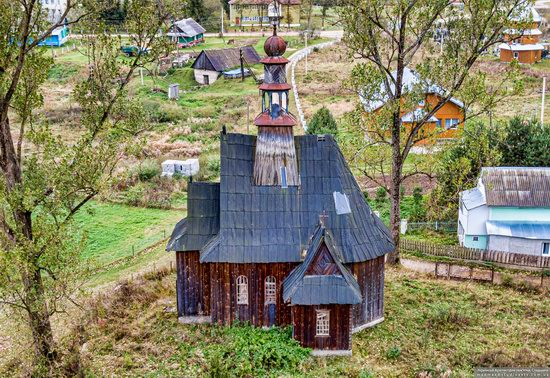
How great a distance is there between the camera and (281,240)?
2091 cm

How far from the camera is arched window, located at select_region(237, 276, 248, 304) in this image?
21078 millimetres

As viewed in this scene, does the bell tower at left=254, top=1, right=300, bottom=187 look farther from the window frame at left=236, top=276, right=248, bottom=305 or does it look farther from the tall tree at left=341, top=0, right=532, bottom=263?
the tall tree at left=341, top=0, right=532, bottom=263

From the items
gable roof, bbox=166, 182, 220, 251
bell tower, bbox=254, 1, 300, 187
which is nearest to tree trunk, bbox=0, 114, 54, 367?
gable roof, bbox=166, 182, 220, 251

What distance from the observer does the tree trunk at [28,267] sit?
16.3 meters

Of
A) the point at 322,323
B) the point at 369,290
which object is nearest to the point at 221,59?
Result: the point at 369,290

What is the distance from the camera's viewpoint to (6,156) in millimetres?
16672

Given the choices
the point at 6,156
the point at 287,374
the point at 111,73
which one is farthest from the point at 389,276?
the point at 6,156

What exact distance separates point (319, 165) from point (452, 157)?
15658 millimetres

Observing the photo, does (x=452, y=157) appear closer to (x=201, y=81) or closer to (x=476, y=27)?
(x=476, y=27)

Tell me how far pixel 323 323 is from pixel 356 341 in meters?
1.70

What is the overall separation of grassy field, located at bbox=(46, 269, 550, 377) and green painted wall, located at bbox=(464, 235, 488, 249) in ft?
22.8

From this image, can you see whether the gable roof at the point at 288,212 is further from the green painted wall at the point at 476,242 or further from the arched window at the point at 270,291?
the green painted wall at the point at 476,242

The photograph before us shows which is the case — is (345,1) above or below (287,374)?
above

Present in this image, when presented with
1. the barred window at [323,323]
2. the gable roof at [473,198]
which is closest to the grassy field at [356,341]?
the barred window at [323,323]
